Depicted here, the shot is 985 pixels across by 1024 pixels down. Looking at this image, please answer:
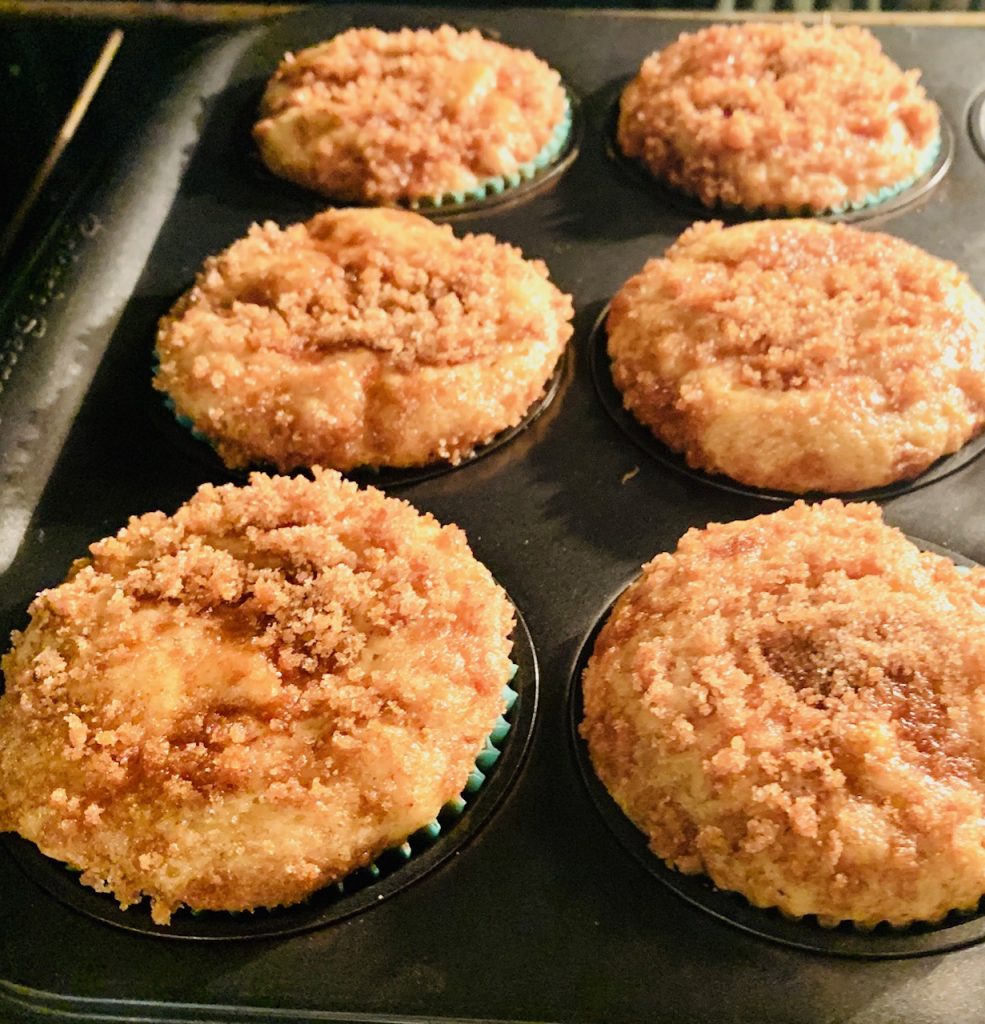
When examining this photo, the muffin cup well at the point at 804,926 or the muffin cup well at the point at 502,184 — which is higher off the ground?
the muffin cup well at the point at 502,184

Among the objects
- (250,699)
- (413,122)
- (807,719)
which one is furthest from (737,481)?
(413,122)

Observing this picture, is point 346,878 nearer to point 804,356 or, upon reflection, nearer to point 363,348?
point 363,348

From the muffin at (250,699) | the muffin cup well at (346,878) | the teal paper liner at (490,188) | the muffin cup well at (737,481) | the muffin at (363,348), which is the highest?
the teal paper liner at (490,188)

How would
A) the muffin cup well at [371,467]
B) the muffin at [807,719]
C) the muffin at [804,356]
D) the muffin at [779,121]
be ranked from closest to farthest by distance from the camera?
1. the muffin at [807,719]
2. the muffin at [804,356]
3. the muffin cup well at [371,467]
4. the muffin at [779,121]

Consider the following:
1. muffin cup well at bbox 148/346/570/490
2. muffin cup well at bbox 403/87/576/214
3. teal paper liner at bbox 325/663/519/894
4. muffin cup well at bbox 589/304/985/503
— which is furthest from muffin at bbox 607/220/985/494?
teal paper liner at bbox 325/663/519/894

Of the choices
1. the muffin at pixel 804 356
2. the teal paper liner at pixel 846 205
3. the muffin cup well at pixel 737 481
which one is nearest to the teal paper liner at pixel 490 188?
the teal paper liner at pixel 846 205

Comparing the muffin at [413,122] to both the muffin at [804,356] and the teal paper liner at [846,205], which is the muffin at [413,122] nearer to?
the teal paper liner at [846,205]

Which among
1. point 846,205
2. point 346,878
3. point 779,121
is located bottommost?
point 346,878

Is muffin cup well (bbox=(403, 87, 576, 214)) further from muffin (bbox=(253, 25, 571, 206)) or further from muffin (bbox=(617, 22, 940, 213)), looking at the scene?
muffin (bbox=(617, 22, 940, 213))

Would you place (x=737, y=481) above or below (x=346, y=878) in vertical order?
above
